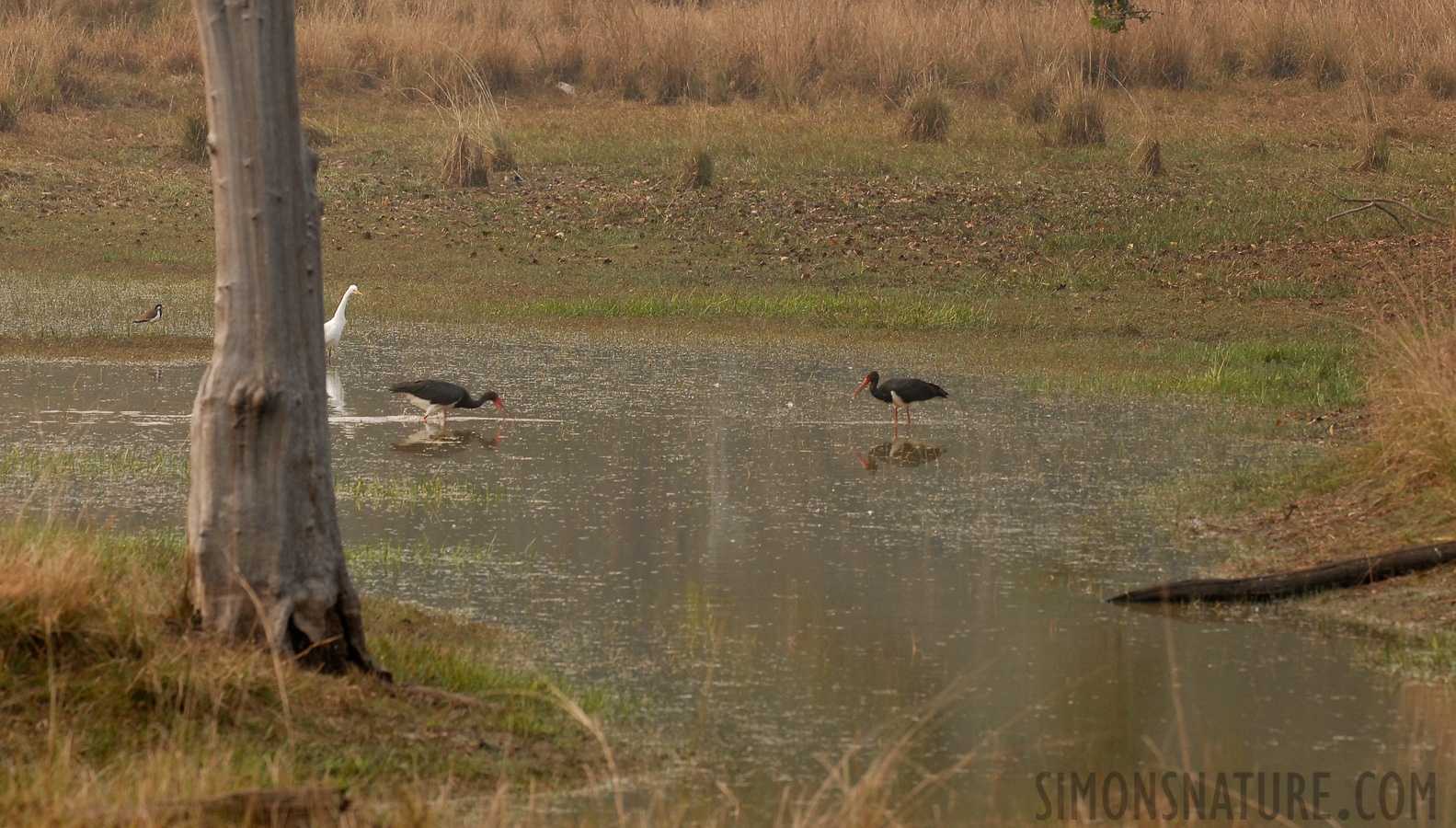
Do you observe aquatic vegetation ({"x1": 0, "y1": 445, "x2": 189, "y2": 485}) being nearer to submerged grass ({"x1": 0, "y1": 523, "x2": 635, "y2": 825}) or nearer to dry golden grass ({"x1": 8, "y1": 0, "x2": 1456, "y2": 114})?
submerged grass ({"x1": 0, "y1": 523, "x2": 635, "y2": 825})

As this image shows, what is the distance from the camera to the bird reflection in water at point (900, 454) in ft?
35.1

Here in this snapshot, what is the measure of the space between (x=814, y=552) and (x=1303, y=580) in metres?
2.29

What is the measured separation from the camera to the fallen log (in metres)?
7.56

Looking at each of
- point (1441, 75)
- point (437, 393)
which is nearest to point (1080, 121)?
point (1441, 75)

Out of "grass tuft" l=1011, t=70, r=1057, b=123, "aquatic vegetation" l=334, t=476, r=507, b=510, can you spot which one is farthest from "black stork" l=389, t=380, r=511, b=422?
"grass tuft" l=1011, t=70, r=1057, b=123

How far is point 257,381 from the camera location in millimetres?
5801

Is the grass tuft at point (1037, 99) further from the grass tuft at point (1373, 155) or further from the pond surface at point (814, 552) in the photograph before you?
the pond surface at point (814, 552)

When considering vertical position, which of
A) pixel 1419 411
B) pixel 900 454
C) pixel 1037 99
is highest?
pixel 1037 99

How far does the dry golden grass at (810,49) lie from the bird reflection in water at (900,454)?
16.4 meters

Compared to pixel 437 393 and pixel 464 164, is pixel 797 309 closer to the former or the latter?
pixel 437 393

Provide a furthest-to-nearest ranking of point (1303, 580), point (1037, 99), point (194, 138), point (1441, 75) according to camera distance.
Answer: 1. point (1441, 75)
2. point (1037, 99)
3. point (194, 138)
4. point (1303, 580)

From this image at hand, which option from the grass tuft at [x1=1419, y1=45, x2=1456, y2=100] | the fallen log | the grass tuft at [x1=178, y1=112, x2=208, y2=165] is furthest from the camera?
Result: the grass tuft at [x1=1419, y1=45, x2=1456, y2=100]

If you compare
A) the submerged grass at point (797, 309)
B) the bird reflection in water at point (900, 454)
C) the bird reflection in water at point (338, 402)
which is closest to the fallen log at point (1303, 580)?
the bird reflection in water at point (900, 454)

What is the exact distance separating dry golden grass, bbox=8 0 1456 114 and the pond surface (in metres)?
15.0
